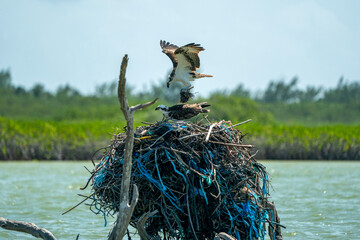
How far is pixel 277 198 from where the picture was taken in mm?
14742

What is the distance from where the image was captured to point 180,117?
6.77m

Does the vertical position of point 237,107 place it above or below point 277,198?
above

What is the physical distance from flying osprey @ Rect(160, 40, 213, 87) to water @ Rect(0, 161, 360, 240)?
3.84m

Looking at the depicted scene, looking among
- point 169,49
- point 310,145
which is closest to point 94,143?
point 310,145

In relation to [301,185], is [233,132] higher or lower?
higher

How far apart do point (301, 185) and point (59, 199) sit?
7.37 metres

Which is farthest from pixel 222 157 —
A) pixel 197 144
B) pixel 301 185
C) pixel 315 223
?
pixel 301 185

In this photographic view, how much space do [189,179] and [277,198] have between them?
9.08m

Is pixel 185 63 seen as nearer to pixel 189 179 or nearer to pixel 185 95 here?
pixel 185 95

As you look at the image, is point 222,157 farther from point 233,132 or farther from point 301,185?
point 301,185

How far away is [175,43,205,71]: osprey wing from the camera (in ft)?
23.9

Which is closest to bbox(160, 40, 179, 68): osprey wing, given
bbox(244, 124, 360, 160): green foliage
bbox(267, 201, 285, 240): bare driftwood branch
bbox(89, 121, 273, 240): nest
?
bbox(89, 121, 273, 240): nest

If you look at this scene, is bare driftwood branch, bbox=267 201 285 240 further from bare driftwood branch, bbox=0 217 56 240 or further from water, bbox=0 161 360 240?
bare driftwood branch, bbox=0 217 56 240

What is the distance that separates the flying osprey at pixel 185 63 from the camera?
24.2 ft
